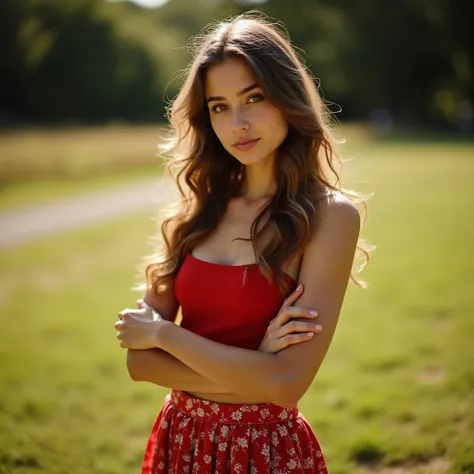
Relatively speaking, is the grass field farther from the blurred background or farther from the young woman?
the young woman

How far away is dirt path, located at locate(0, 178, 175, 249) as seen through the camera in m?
12.2

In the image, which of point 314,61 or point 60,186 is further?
point 314,61

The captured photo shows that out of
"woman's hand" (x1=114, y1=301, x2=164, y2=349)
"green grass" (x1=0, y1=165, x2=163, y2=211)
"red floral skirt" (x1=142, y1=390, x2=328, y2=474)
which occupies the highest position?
"woman's hand" (x1=114, y1=301, x2=164, y2=349)

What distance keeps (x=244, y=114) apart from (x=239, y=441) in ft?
4.31

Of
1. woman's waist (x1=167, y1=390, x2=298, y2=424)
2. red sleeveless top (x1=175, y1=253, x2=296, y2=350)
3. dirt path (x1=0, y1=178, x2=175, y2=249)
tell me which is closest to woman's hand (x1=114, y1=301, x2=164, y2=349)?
red sleeveless top (x1=175, y1=253, x2=296, y2=350)

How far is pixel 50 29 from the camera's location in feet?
140

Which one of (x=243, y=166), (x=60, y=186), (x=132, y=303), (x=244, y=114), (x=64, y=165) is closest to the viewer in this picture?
(x=244, y=114)

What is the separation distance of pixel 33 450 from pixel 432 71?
56.7 metres

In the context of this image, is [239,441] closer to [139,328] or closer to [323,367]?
[139,328]

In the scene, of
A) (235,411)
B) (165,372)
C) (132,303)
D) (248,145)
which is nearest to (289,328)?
(235,411)

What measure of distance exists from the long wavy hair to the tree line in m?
43.4

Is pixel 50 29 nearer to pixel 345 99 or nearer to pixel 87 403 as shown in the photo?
pixel 345 99

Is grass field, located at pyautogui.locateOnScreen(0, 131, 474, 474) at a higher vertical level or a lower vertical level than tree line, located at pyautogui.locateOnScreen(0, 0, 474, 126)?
lower

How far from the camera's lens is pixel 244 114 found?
247 cm
